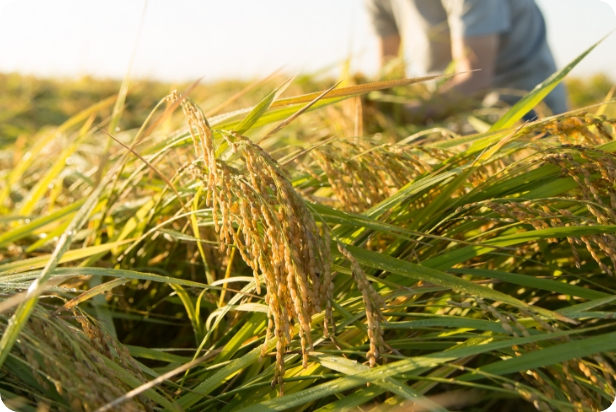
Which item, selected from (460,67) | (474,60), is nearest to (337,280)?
(474,60)

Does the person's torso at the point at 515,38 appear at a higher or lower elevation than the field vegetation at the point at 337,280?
higher

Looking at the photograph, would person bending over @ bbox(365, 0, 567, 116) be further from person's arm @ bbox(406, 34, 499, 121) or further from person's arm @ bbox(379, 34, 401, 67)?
person's arm @ bbox(379, 34, 401, 67)

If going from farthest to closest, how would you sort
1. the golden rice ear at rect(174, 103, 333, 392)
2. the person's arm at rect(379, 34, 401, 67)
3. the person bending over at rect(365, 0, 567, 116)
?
the person's arm at rect(379, 34, 401, 67), the person bending over at rect(365, 0, 567, 116), the golden rice ear at rect(174, 103, 333, 392)

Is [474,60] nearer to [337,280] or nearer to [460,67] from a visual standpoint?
[460,67]

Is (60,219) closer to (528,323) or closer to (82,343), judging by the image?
(82,343)

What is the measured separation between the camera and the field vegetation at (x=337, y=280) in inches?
36.1

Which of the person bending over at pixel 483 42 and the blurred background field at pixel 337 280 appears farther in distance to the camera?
the person bending over at pixel 483 42

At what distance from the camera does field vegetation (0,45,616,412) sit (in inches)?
36.1

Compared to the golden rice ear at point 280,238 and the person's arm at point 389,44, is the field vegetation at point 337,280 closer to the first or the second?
the golden rice ear at point 280,238

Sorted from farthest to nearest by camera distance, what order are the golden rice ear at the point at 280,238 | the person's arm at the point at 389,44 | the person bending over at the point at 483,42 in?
the person's arm at the point at 389,44 → the person bending over at the point at 483,42 → the golden rice ear at the point at 280,238

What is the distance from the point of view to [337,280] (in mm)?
1278

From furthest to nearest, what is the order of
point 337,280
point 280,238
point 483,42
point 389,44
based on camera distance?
point 389,44, point 483,42, point 337,280, point 280,238

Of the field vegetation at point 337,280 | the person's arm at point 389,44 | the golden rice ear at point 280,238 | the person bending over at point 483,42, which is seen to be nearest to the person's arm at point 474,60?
the person bending over at point 483,42

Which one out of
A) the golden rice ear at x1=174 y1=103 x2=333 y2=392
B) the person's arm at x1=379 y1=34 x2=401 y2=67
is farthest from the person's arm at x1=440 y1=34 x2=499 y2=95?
the golden rice ear at x1=174 y1=103 x2=333 y2=392
